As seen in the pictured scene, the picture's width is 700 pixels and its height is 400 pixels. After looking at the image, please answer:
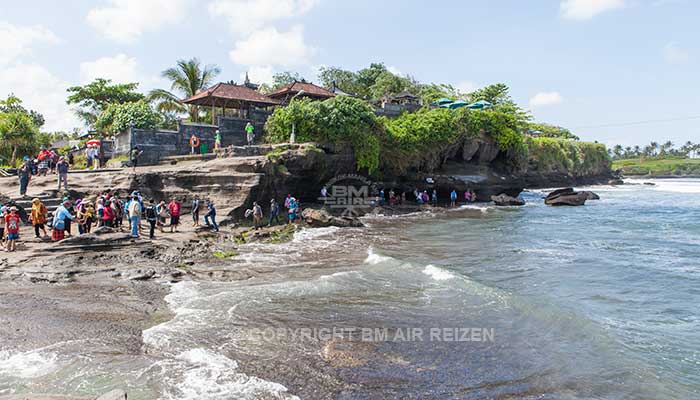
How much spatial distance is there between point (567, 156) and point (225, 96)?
152ft

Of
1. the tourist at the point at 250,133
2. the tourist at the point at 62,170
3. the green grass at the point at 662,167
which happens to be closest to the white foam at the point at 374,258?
the tourist at the point at 62,170

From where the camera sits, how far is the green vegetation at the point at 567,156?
51750 millimetres

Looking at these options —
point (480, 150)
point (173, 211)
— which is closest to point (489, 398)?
point (173, 211)

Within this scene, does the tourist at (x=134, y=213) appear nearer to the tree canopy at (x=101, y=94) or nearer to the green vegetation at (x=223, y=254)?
the green vegetation at (x=223, y=254)

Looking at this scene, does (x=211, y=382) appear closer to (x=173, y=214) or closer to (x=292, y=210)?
(x=173, y=214)

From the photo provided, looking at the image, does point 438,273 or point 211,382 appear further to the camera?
point 438,273

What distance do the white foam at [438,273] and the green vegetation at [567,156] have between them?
3733 centimetres

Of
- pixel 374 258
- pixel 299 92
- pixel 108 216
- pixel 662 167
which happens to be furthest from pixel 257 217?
pixel 662 167

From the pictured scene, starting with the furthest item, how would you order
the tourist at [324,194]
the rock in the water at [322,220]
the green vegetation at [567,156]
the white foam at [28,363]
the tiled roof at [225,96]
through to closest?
1. the green vegetation at [567,156]
2. the tiled roof at [225,96]
3. the tourist at [324,194]
4. the rock in the water at [322,220]
5. the white foam at [28,363]

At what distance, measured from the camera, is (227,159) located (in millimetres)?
21812

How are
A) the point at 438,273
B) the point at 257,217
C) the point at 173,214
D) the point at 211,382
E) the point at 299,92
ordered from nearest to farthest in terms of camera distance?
the point at 211,382
the point at 438,273
the point at 173,214
the point at 257,217
the point at 299,92

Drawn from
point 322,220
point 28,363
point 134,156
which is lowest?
point 28,363

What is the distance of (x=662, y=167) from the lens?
11612 centimetres

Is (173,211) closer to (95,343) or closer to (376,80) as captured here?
(95,343)
